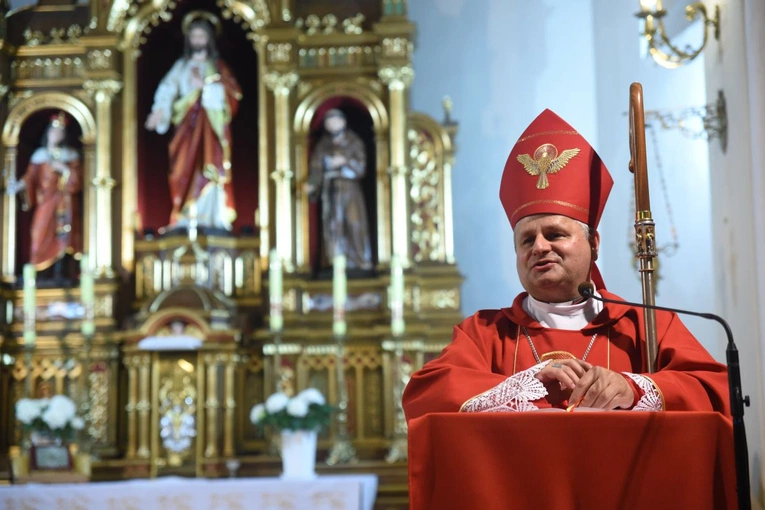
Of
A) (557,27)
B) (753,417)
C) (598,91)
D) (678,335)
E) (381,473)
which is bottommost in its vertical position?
(381,473)

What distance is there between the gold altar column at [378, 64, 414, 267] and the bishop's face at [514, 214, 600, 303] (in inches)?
185

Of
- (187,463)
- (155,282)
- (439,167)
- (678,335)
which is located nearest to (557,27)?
(439,167)

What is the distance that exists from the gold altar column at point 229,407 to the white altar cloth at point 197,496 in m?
1.26

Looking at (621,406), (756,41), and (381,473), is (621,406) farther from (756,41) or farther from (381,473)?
(381,473)

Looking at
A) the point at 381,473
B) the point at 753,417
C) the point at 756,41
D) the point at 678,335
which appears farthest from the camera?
the point at 381,473

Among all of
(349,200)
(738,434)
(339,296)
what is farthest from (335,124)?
(738,434)

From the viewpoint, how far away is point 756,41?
12.7 ft

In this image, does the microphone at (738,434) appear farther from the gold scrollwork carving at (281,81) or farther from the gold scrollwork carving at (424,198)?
the gold scrollwork carving at (281,81)

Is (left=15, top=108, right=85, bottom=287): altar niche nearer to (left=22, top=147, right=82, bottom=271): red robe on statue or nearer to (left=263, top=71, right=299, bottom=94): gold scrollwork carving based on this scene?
(left=22, top=147, right=82, bottom=271): red robe on statue

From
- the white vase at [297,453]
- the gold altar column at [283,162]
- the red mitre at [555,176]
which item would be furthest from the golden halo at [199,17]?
the red mitre at [555,176]

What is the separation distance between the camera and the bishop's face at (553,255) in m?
2.78

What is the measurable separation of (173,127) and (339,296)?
6.95 ft

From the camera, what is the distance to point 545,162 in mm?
2848

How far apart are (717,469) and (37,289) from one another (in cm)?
664
